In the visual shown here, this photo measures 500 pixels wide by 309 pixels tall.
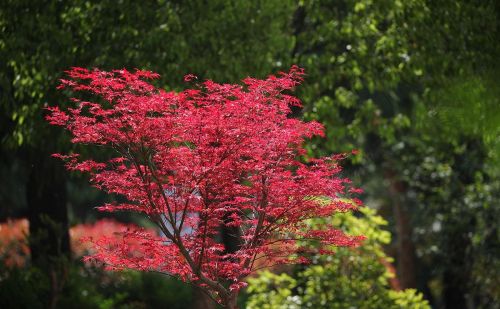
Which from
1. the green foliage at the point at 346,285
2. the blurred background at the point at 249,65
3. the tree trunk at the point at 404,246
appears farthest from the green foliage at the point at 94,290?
the tree trunk at the point at 404,246

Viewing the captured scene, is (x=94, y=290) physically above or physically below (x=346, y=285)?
below

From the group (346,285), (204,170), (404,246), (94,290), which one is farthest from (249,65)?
(404,246)

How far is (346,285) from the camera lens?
1262 centimetres

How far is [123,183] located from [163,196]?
14.8 inches

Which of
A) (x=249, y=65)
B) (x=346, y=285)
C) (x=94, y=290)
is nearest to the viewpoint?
(x=249, y=65)

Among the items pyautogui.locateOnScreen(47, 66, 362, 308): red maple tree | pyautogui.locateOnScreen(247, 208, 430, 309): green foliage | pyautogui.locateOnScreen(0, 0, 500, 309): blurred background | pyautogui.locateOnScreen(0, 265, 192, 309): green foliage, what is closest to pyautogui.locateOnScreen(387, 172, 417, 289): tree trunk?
pyautogui.locateOnScreen(0, 0, 500, 309): blurred background

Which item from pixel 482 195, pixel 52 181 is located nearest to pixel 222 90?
pixel 52 181

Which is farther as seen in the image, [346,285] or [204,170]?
[346,285]

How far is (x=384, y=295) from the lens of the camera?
41.2 ft

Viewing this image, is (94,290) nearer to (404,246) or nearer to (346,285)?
(346,285)

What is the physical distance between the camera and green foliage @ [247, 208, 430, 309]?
40.9 ft

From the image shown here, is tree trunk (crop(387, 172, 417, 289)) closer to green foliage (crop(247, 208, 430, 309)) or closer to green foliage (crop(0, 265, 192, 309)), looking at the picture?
green foliage (crop(0, 265, 192, 309))

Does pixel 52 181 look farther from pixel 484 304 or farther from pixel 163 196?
pixel 484 304

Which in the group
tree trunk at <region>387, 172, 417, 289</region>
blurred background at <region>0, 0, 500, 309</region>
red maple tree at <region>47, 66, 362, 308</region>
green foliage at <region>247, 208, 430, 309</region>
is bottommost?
red maple tree at <region>47, 66, 362, 308</region>
